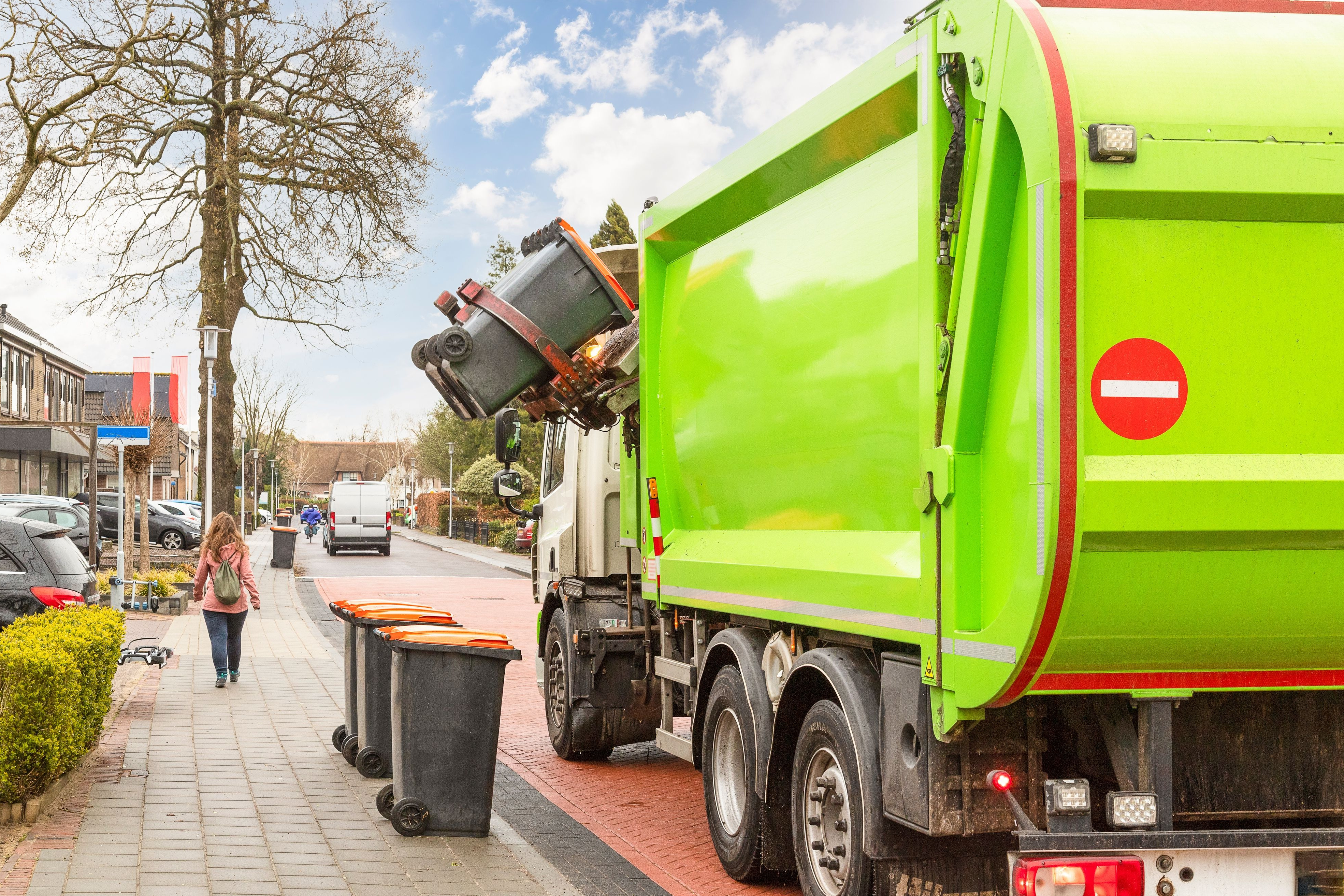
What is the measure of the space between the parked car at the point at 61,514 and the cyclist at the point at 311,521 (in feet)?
97.3

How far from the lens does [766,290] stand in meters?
5.61

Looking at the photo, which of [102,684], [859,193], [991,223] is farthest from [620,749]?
[991,223]

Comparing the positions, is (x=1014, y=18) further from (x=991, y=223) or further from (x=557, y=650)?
(x=557, y=650)

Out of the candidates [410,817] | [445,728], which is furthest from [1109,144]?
[410,817]

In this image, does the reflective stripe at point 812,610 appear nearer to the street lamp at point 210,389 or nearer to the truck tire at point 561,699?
the truck tire at point 561,699

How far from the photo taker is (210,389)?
2294 centimetres

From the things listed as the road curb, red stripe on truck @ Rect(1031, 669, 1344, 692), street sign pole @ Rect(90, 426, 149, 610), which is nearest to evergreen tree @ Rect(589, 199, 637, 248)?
the road curb

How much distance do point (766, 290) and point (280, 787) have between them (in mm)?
4396

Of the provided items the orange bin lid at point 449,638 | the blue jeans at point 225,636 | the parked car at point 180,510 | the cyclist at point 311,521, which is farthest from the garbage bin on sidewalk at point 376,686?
the cyclist at point 311,521

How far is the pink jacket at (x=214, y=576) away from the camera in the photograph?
11.7 m

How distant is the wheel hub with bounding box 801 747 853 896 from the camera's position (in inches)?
184

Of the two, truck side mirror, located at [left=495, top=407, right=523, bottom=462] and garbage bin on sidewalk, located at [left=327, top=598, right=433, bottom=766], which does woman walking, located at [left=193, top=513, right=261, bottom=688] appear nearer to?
garbage bin on sidewalk, located at [left=327, top=598, right=433, bottom=766]

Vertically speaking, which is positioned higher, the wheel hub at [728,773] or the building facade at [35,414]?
the building facade at [35,414]

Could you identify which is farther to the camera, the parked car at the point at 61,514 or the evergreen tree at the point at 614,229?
the evergreen tree at the point at 614,229
